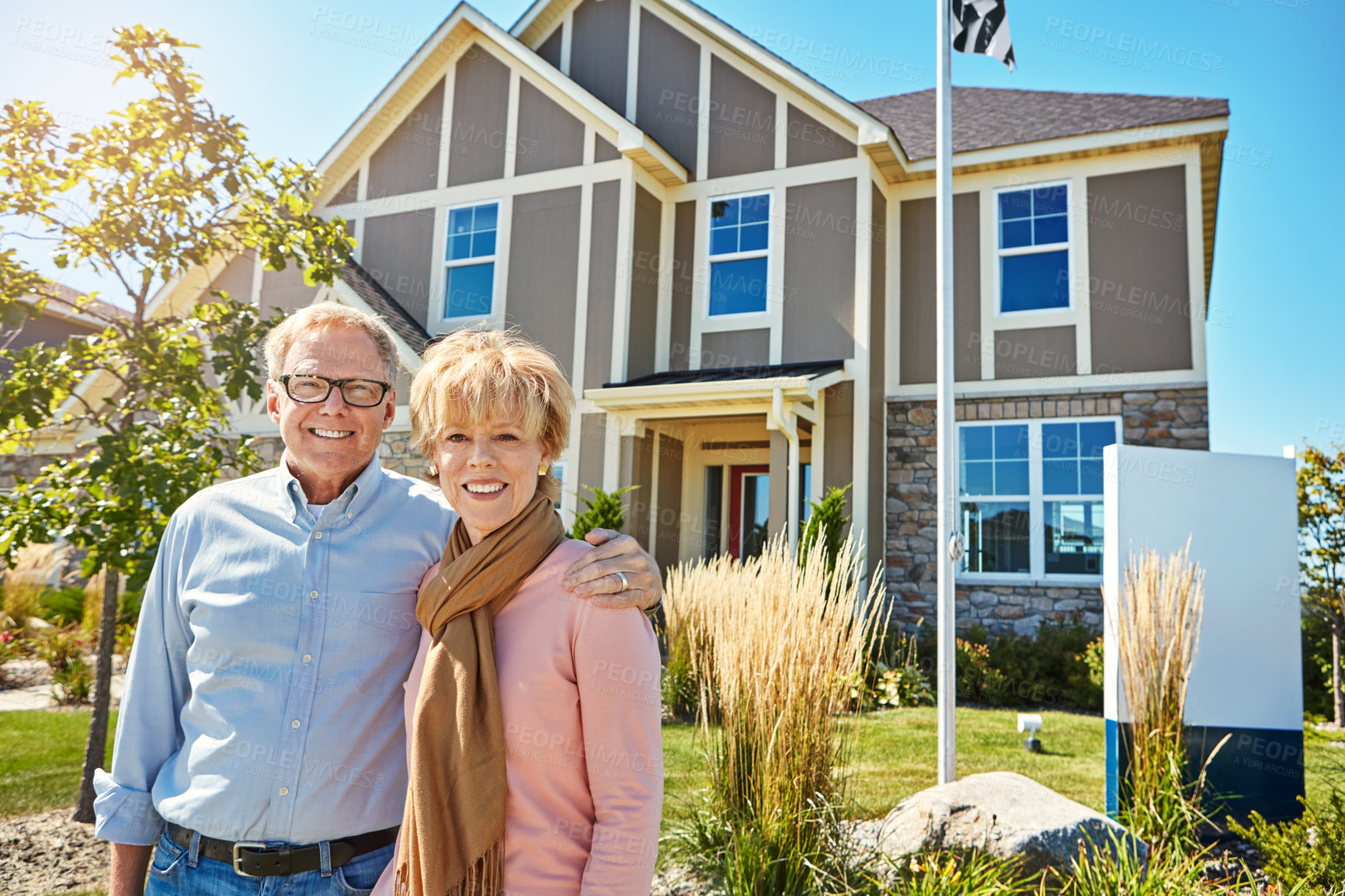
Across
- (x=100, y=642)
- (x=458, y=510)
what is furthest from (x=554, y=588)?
(x=100, y=642)

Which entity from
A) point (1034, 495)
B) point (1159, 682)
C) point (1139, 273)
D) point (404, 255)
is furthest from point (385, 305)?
point (1159, 682)

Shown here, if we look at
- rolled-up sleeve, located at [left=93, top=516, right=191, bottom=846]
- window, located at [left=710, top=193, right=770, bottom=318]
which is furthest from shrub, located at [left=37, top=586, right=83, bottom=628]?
rolled-up sleeve, located at [left=93, top=516, right=191, bottom=846]

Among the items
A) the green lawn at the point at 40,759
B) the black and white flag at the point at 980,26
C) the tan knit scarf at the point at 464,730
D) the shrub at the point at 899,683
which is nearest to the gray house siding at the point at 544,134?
the black and white flag at the point at 980,26

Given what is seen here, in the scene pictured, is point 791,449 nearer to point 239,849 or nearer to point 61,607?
point 239,849

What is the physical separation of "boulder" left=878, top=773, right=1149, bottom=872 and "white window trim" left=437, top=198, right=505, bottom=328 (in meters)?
8.08

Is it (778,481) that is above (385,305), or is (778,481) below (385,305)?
below

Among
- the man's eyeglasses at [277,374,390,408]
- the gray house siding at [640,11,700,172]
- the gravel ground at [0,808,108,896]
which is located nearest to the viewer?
the man's eyeglasses at [277,374,390,408]

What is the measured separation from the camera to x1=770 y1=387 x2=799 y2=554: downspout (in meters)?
8.77

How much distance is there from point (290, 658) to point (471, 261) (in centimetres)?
958

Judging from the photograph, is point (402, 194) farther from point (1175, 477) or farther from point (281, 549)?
point (281, 549)

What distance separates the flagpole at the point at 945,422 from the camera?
461 centimetres

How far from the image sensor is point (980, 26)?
5910mm

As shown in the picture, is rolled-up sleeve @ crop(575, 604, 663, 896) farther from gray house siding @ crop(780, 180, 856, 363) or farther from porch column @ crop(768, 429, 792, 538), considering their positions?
gray house siding @ crop(780, 180, 856, 363)

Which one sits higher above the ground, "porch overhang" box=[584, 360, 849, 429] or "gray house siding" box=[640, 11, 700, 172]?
"gray house siding" box=[640, 11, 700, 172]
